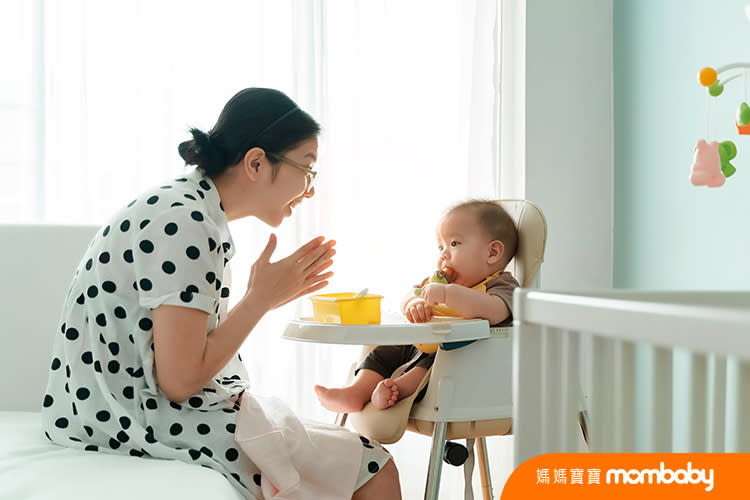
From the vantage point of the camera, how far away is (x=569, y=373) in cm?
65

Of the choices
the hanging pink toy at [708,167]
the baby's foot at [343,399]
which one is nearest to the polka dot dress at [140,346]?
the baby's foot at [343,399]

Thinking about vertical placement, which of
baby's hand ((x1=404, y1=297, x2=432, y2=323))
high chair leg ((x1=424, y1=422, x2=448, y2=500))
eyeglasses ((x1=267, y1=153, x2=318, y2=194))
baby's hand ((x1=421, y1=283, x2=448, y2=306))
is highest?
eyeglasses ((x1=267, y1=153, x2=318, y2=194))

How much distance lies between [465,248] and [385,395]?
415 millimetres

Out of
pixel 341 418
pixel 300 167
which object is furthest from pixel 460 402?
pixel 300 167

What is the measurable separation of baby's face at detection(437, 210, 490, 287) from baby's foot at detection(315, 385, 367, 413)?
14.8 inches

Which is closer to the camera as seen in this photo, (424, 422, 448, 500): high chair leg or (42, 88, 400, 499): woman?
(42, 88, 400, 499): woman

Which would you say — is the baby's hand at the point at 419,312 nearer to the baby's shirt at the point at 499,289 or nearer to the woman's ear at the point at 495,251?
the baby's shirt at the point at 499,289

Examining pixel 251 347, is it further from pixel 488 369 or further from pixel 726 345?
pixel 726 345

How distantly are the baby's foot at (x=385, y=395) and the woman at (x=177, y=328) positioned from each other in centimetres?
23

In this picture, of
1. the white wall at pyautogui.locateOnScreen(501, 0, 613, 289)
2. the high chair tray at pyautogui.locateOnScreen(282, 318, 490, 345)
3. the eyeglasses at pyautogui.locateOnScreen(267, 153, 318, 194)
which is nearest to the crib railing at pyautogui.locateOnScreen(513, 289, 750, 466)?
the high chair tray at pyautogui.locateOnScreen(282, 318, 490, 345)

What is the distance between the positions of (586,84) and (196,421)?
1.62 metres

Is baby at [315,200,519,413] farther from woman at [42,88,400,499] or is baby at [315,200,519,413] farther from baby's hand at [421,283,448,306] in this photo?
woman at [42,88,400,499]

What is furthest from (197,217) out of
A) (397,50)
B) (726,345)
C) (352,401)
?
(397,50)

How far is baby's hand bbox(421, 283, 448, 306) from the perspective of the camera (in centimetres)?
146
